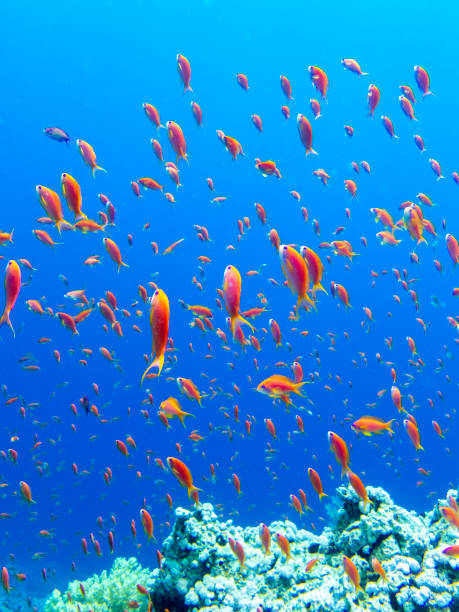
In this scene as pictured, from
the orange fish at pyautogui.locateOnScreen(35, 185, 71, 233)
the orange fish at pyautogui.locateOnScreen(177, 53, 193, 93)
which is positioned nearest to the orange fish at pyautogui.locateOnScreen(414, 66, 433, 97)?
the orange fish at pyautogui.locateOnScreen(177, 53, 193, 93)

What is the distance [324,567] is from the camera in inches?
194

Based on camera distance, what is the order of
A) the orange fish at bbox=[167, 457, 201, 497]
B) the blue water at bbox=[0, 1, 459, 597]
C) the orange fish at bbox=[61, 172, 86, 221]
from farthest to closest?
the blue water at bbox=[0, 1, 459, 597]
the orange fish at bbox=[167, 457, 201, 497]
the orange fish at bbox=[61, 172, 86, 221]

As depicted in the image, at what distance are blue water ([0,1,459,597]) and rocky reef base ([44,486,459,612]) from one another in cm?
2118

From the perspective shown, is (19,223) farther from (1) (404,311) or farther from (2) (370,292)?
(1) (404,311)

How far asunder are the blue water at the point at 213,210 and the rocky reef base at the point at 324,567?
21.2 meters

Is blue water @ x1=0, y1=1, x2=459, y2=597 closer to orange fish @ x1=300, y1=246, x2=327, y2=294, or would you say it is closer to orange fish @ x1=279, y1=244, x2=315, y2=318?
Answer: orange fish @ x1=300, y1=246, x2=327, y2=294

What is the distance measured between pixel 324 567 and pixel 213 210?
3797cm

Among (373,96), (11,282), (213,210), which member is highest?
(213,210)

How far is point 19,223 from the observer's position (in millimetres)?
38094

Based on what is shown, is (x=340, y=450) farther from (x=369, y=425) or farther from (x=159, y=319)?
(x=159, y=319)

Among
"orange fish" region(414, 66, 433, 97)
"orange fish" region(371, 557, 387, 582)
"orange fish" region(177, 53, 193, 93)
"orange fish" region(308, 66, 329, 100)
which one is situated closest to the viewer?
"orange fish" region(371, 557, 387, 582)

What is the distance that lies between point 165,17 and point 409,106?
2795 cm

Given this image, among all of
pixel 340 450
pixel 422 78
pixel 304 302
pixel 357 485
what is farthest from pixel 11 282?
pixel 422 78

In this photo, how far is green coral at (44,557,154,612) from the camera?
6.35 m
